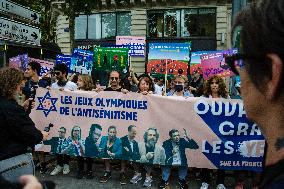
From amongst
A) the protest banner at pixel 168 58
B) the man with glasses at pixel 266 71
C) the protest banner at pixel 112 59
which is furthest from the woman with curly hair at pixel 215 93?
the man with glasses at pixel 266 71

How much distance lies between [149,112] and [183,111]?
592 millimetres

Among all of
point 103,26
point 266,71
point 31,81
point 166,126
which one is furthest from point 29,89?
point 103,26

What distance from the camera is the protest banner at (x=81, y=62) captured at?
13.6 meters

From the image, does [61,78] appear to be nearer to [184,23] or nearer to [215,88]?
[215,88]

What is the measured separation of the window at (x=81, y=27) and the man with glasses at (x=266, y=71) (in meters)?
26.9

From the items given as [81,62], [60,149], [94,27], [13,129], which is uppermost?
[94,27]

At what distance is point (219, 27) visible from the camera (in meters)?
24.3

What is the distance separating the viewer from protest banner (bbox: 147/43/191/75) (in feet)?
39.8

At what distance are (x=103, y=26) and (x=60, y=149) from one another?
66.7ft

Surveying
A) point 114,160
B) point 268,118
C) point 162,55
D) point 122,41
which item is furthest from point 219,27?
point 268,118

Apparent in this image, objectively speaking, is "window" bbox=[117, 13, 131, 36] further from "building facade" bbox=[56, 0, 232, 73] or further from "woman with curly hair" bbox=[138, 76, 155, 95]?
"woman with curly hair" bbox=[138, 76, 155, 95]

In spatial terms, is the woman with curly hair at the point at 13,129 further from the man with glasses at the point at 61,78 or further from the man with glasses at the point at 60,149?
the man with glasses at the point at 61,78

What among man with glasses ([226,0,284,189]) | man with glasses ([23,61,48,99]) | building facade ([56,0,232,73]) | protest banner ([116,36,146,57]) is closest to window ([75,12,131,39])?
building facade ([56,0,232,73])

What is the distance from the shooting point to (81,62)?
13.7m
